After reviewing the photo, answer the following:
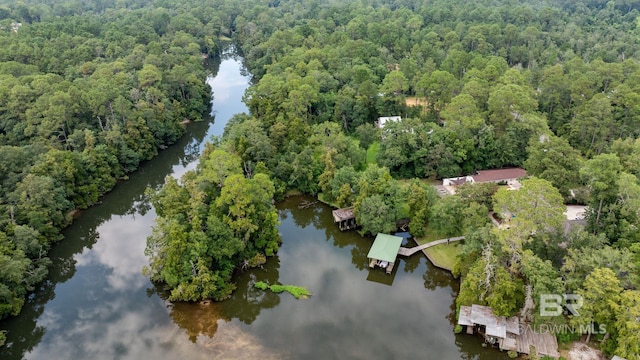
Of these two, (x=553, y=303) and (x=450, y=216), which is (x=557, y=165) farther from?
(x=553, y=303)

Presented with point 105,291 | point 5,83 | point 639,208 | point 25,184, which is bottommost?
point 105,291

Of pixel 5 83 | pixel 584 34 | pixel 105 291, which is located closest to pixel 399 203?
pixel 105 291

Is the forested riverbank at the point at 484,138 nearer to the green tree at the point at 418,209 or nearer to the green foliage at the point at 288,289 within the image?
the green tree at the point at 418,209

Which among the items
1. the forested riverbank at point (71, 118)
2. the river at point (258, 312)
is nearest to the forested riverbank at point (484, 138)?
the river at point (258, 312)

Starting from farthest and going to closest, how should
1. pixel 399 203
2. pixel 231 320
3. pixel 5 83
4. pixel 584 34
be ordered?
pixel 584 34
pixel 5 83
pixel 399 203
pixel 231 320

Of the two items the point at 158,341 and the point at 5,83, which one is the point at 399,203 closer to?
the point at 158,341

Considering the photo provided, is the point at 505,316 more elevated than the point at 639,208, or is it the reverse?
the point at 639,208
